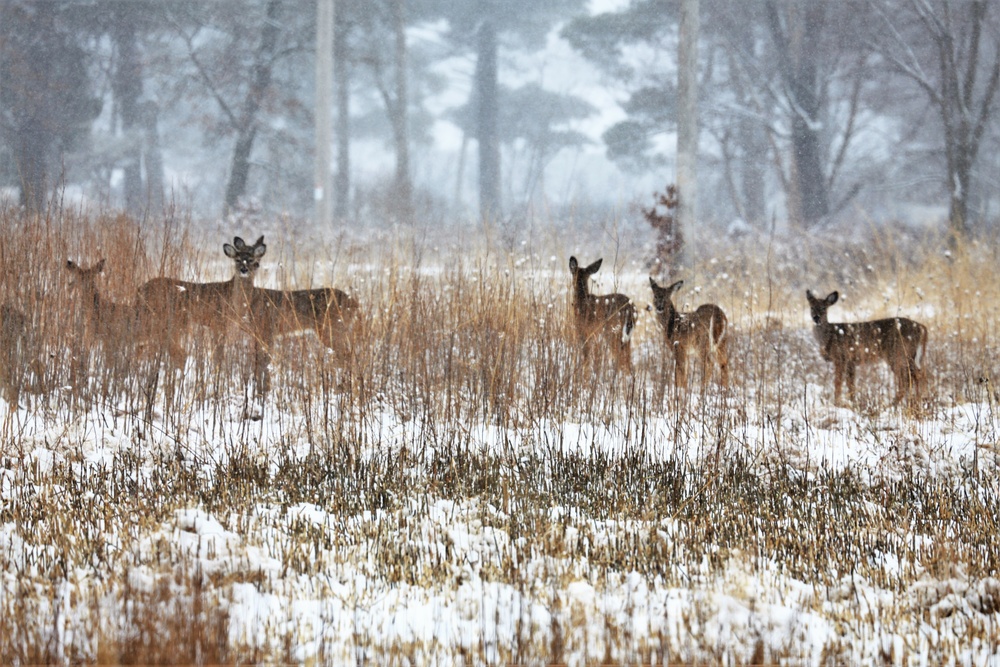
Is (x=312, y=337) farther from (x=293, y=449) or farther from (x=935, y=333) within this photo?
(x=935, y=333)

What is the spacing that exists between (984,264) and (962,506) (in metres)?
8.22

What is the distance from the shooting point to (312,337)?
234 inches

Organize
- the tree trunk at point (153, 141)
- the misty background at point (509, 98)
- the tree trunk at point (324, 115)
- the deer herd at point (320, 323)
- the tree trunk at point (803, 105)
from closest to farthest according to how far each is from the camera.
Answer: the deer herd at point (320, 323) → the tree trunk at point (324, 115) → the tree trunk at point (803, 105) → the misty background at point (509, 98) → the tree trunk at point (153, 141)

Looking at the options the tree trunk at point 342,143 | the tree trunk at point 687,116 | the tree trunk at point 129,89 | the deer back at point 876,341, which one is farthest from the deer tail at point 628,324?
the tree trunk at point 342,143

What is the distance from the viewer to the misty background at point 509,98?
18672 mm

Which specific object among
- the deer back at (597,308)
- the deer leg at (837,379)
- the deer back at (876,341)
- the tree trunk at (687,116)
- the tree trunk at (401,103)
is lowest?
the deer leg at (837,379)

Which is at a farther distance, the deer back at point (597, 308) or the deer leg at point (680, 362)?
the deer back at point (597, 308)

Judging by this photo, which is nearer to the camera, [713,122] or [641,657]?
[641,657]

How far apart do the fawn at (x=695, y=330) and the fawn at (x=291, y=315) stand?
7.62ft

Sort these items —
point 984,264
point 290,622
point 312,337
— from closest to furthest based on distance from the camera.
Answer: point 290,622, point 312,337, point 984,264

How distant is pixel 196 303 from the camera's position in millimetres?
5871

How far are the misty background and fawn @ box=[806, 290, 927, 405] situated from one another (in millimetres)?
9939

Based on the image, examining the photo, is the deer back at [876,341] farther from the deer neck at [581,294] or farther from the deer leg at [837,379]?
the deer neck at [581,294]

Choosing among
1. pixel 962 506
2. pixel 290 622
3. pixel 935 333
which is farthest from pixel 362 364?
pixel 935 333
